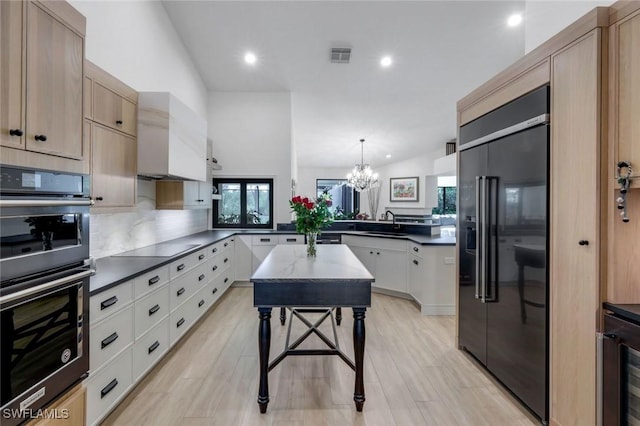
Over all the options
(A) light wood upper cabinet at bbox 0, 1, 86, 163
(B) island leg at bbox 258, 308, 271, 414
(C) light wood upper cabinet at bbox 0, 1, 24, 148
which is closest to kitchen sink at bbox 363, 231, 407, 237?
(B) island leg at bbox 258, 308, 271, 414

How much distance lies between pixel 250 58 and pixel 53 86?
386 centimetres

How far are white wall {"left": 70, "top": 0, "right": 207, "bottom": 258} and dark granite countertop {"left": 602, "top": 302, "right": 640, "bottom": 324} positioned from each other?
3.48m

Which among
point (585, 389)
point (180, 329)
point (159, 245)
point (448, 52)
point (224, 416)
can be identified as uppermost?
point (448, 52)

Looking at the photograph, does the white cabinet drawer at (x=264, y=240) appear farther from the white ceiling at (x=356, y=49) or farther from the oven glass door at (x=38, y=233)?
the oven glass door at (x=38, y=233)

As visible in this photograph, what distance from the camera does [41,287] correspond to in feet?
4.03

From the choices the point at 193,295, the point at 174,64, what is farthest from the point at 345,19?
the point at 193,295

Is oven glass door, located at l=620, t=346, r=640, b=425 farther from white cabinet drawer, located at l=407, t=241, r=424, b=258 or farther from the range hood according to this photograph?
the range hood

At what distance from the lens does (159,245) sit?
11.8 feet

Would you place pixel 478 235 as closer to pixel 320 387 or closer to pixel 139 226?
pixel 320 387

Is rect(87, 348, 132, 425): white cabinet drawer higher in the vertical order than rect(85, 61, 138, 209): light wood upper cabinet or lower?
lower

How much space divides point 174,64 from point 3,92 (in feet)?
11.7

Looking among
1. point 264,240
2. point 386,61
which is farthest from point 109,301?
point 386,61

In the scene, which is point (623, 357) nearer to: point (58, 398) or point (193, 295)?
point (58, 398)

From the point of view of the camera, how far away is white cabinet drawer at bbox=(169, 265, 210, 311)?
9.15ft
